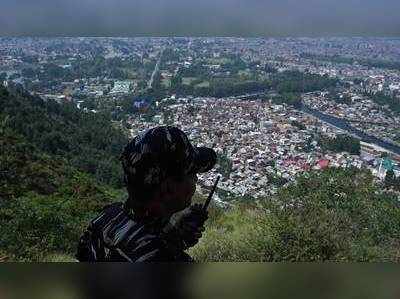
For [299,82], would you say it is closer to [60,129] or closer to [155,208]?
[155,208]

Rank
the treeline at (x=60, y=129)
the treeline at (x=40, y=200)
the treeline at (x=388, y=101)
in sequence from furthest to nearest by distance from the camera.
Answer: the treeline at (x=60, y=129), the treeline at (x=40, y=200), the treeline at (x=388, y=101)

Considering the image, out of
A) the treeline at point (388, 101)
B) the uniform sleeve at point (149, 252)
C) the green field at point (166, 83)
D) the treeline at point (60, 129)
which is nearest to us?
the uniform sleeve at point (149, 252)

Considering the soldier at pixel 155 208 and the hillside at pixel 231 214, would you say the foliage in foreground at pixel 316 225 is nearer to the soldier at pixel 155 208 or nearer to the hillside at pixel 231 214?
the hillside at pixel 231 214

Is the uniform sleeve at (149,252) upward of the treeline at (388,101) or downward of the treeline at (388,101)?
upward

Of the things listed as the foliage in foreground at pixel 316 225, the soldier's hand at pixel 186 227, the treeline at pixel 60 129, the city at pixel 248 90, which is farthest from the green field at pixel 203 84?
the soldier's hand at pixel 186 227

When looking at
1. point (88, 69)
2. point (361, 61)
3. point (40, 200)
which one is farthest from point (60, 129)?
point (361, 61)

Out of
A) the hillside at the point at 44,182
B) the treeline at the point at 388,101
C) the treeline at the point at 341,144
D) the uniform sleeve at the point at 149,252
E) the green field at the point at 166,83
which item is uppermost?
the uniform sleeve at the point at 149,252

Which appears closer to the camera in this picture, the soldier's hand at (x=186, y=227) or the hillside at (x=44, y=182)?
the soldier's hand at (x=186, y=227)
